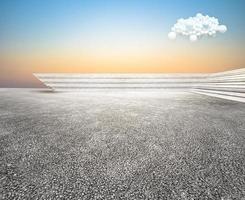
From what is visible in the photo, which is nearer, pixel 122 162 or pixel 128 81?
pixel 122 162

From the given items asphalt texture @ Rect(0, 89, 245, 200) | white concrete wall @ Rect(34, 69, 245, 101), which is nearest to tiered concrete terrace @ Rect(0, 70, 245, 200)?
asphalt texture @ Rect(0, 89, 245, 200)

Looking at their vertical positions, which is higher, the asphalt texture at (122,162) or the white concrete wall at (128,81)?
the white concrete wall at (128,81)

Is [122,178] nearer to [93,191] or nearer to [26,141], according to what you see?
[93,191]

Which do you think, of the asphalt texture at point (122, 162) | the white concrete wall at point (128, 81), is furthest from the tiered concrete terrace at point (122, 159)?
the white concrete wall at point (128, 81)

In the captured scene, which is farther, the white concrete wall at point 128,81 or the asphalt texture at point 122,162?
the white concrete wall at point 128,81

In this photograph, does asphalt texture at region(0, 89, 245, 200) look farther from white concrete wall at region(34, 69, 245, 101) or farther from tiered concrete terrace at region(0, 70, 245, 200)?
white concrete wall at region(34, 69, 245, 101)

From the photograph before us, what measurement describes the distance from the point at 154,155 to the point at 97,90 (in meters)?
4.60

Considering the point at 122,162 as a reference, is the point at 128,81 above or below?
above

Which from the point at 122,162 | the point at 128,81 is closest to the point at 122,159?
the point at 122,162

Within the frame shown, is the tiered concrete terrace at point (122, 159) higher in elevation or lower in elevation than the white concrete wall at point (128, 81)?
lower

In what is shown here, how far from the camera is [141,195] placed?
0.57 meters

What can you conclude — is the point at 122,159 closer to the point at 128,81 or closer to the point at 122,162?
the point at 122,162

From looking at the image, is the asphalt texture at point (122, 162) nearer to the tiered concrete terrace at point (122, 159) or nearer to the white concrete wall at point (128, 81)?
the tiered concrete terrace at point (122, 159)

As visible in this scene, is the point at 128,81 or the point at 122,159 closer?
the point at 122,159
